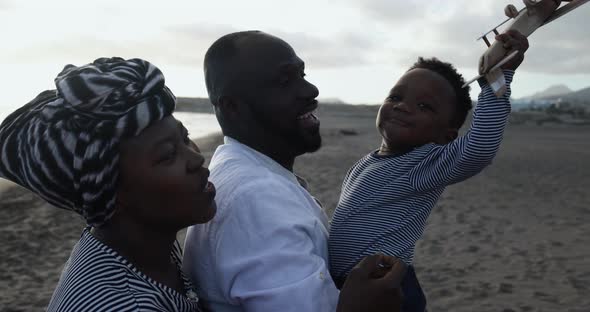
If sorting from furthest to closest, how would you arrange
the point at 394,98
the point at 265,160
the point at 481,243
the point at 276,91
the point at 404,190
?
the point at 481,243 < the point at 394,98 < the point at 404,190 < the point at 276,91 < the point at 265,160

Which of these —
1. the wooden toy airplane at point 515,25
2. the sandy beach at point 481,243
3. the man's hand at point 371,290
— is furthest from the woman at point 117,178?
the sandy beach at point 481,243

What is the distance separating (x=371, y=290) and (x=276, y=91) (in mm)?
891

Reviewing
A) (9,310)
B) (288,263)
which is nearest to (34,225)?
(9,310)

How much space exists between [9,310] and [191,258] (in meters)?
4.92

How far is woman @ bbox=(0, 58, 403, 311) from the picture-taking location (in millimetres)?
1517

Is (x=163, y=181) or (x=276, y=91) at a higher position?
(x=276, y=91)

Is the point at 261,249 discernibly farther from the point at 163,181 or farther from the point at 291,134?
the point at 291,134

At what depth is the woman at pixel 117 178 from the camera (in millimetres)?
1517

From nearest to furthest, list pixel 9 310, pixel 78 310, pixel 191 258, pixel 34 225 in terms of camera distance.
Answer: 1. pixel 78 310
2. pixel 191 258
3. pixel 9 310
4. pixel 34 225

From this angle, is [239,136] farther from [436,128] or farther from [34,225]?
[34,225]

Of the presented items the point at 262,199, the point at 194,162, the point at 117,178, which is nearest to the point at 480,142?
the point at 262,199

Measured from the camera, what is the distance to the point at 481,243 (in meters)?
8.30

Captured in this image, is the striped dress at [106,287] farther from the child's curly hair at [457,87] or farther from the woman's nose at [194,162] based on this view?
the child's curly hair at [457,87]

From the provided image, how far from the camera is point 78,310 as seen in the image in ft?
4.75
